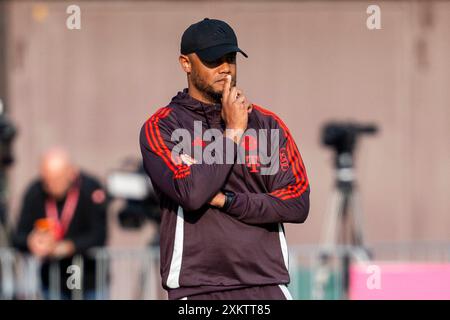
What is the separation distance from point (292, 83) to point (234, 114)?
7.40 meters

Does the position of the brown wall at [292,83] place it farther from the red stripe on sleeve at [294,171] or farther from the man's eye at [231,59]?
the man's eye at [231,59]

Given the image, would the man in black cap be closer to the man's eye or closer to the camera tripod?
the man's eye

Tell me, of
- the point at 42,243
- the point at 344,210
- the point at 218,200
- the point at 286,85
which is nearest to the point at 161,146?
the point at 218,200

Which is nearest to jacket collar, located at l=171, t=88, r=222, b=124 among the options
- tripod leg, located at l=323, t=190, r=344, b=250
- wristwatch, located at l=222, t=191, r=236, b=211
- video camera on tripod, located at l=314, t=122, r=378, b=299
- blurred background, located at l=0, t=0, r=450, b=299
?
wristwatch, located at l=222, t=191, r=236, b=211

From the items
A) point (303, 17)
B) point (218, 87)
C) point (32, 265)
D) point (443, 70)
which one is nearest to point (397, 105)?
point (443, 70)

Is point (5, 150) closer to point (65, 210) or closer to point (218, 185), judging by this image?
point (65, 210)

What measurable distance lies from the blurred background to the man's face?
22.6 ft

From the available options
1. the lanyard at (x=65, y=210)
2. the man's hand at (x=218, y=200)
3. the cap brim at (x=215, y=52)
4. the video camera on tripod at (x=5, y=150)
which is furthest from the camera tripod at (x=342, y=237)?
the cap brim at (x=215, y=52)

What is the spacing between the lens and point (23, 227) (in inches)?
359

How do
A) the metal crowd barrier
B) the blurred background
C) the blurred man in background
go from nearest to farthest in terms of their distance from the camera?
the blurred man in background < the metal crowd barrier < the blurred background

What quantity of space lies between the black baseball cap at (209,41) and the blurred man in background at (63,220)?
4469 mm

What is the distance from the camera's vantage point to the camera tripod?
9820 mm

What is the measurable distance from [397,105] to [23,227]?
15.1 ft

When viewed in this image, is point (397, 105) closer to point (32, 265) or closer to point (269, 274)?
point (32, 265)
